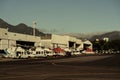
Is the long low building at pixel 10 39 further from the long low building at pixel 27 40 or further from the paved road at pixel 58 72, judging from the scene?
the paved road at pixel 58 72

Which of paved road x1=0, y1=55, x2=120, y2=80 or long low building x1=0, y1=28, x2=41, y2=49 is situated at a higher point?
long low building x1=0, y1=28, x2=41, y2=49

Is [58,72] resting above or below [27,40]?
below

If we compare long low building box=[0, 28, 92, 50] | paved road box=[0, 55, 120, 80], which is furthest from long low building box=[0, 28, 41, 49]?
paved road box=[0, 55, 120, 80]

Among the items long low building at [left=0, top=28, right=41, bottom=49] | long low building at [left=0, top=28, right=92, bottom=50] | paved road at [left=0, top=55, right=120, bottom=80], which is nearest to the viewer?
paved road at [left=0, top=55, right=120, bottom=80]

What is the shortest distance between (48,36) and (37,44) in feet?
60.9

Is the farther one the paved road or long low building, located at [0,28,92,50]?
long low building, located at [0,28,92,50]

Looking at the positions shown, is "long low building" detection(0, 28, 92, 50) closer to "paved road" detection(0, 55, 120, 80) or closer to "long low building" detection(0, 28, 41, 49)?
"long low building" detection(0, 28, 41, 49)

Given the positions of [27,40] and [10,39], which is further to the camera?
[27,40]

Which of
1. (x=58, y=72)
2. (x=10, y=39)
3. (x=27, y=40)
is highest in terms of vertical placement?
(x=27, y=40)

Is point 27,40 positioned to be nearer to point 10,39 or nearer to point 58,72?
point 10,39

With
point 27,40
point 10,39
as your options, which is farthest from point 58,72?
point 27,40

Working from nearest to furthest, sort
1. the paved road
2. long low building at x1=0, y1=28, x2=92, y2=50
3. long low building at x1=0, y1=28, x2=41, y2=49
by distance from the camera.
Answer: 1. the paved road
2. long low building at x1=0, y1=28, x2=41, y2=49
3. long low building at x1=0, y1=28, x2=92, y2=50

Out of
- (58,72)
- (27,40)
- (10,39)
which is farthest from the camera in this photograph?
(27,40)

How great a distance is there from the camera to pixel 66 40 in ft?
531
